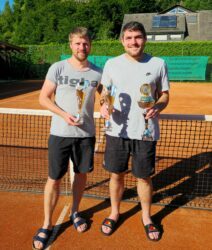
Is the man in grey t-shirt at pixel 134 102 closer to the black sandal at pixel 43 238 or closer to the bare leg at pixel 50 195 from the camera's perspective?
the bare leg at pixel 50 195

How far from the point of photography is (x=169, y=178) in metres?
5.15

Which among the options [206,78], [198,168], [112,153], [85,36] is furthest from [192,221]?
[206,78]

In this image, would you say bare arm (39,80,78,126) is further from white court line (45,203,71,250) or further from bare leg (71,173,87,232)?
white court line (45,203,71,250)

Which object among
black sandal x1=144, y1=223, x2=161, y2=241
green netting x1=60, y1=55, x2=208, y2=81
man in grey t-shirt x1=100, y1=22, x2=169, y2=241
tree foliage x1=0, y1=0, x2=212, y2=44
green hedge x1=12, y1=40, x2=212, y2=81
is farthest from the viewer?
tree foliage x1=0, y1=0, x2=212, y2=44

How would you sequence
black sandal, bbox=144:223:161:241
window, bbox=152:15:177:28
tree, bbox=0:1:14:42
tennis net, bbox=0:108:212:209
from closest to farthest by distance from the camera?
black sandal, bbox=144:223:161:241, tennis net, bbox=0:108:212:209, window, bbox=152:15:177:28, tree, bbox=0:1:14:42

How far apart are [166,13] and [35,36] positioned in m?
23.5

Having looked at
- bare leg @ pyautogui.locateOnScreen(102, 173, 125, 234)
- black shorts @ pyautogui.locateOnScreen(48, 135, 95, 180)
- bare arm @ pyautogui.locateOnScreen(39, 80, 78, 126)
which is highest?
bare arm @ pyautogui.locateOnScreen(39, 80, 78, 126)

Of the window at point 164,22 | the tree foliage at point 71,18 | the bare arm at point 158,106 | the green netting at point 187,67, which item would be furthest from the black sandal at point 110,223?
the tree foliage at point 71,18

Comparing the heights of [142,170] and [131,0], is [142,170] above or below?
below

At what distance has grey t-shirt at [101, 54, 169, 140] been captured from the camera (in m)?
3.05

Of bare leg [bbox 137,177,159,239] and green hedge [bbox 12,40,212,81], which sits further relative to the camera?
green hedge [bbox 12,40,212,81]

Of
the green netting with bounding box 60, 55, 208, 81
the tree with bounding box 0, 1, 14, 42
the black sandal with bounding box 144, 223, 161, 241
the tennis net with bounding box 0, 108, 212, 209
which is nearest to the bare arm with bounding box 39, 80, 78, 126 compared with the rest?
the tennis net with bounding box 0, 108, 212, 209

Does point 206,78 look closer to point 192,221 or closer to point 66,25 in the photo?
point 192,221

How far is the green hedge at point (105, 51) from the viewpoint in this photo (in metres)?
28.9
